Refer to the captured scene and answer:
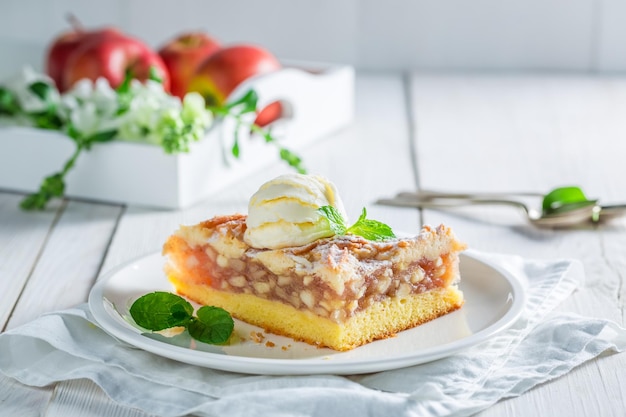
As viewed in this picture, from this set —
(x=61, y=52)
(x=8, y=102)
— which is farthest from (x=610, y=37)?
(x=8, y=102)

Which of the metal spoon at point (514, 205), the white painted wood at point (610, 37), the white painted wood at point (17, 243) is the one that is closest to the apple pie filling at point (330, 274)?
the white painted wood at point (17, 243)

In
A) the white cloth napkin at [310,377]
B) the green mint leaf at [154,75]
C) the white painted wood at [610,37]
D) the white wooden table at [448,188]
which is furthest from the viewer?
the white painted wood at [610,37]

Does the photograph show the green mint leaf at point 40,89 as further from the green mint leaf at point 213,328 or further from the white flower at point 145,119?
the green mint leaf at point 213,328

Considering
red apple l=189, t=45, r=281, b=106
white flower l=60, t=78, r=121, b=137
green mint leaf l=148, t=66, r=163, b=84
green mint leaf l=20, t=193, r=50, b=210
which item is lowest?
green mint leaf l=20, t=193, r=50, b=210

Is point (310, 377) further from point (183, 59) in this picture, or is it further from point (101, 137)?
point (183, 59)

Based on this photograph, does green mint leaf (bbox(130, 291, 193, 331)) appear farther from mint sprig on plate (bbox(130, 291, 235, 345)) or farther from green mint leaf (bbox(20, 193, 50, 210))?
green mint leaf (bbox(20, 193, 50, 210))

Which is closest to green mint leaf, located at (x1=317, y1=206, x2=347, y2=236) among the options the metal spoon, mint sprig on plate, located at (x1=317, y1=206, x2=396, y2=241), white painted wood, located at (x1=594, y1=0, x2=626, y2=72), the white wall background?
mint sprig on plate, located at (x1=317, y1=206, x2=396, y2=241)
